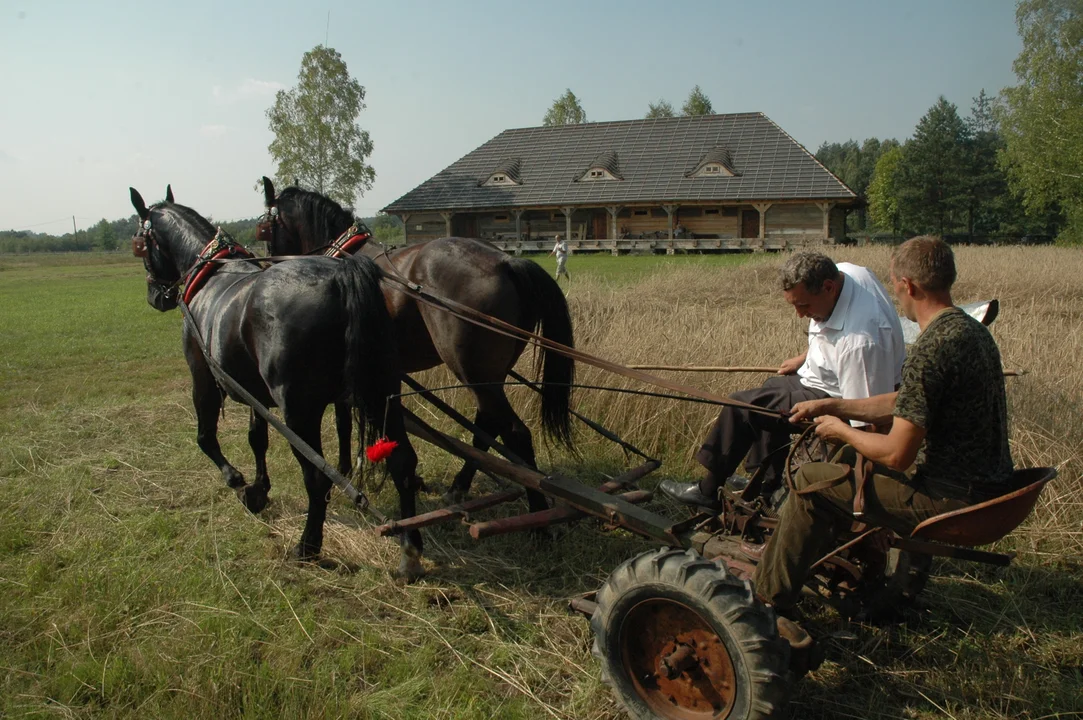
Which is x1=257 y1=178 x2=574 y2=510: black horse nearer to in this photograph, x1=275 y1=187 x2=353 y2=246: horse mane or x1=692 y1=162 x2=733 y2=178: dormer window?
x1=275 y1=187 x2=353 y2=246: horse mane

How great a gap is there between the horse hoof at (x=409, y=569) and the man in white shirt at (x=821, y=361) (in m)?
1.41

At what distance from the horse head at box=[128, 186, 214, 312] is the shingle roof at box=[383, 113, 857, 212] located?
1220 inches

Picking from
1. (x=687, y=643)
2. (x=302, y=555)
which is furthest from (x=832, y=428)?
(x=302, y=555)

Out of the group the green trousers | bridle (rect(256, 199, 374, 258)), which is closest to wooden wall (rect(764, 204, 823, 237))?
bridle (rect(256, 199, 374, 258))

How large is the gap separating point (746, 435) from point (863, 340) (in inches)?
25.6

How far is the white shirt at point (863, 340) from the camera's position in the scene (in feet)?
10.6

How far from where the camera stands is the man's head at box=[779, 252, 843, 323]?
3195 mm

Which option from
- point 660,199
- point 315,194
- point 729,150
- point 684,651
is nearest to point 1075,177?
point 729,150

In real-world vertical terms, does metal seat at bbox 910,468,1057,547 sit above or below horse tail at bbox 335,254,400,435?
below

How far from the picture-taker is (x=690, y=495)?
3547 millimetres

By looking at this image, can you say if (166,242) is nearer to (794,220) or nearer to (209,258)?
(209,258)

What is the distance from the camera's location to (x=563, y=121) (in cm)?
5703

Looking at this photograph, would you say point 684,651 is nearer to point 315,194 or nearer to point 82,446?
point 315,194

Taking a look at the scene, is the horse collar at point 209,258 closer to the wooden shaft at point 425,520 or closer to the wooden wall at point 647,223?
the wooden shaft at point 425,520
